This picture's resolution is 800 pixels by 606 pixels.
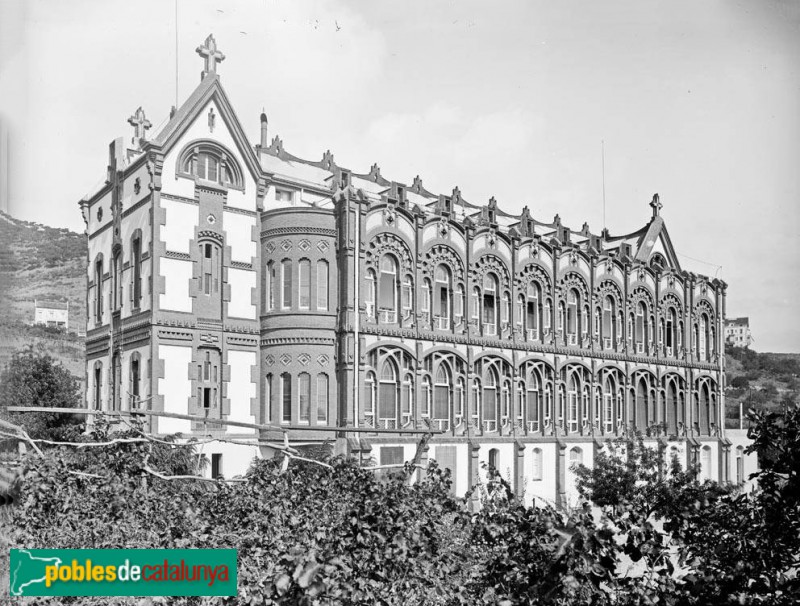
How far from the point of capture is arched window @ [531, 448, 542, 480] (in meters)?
32.5

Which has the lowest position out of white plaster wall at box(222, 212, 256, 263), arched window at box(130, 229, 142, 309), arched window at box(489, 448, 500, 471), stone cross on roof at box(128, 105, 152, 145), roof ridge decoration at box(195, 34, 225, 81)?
arched window at box(489, 448, 500, 471)

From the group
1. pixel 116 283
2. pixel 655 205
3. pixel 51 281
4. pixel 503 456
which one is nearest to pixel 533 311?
pixel 503 456

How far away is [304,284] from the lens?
2627cm

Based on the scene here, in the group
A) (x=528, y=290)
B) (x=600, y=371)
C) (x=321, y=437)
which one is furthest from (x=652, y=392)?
(x=321, y=437)

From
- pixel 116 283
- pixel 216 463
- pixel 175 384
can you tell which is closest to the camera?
pixel 175 384

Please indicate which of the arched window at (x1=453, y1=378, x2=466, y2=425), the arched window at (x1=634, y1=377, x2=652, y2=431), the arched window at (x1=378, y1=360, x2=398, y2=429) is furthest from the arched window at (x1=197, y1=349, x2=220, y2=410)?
the arched window at (x1=634, y1=377, x2=652, y2=431)

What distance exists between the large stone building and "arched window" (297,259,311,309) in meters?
0.04

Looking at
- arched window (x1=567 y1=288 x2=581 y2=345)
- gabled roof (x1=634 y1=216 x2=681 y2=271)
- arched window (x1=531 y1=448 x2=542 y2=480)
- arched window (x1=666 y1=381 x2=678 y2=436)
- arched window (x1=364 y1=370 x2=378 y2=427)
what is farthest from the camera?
arched window (x1=666 y1=381 x2=678 y2=436)

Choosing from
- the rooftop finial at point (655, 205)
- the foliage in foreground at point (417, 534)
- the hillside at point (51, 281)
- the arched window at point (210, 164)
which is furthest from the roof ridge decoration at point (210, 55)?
the rooftop finial at point (655, 205)

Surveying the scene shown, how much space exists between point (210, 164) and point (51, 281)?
290 inches

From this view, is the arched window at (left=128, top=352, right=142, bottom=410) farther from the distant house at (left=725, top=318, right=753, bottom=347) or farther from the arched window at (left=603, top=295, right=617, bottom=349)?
the distant house at (left=725, top=318, right=753, bottom=347)

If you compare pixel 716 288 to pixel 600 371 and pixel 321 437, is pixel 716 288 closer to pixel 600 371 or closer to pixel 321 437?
pixel 600 371

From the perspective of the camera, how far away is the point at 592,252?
35938mm

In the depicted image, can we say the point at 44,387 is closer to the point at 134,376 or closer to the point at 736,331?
the point at 134,376
